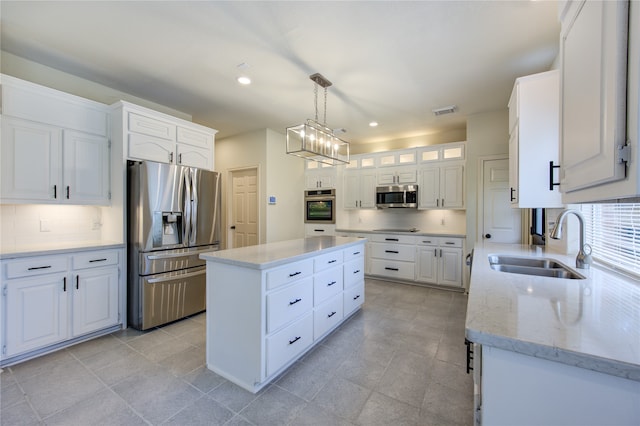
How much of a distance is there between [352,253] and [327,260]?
0.60 m

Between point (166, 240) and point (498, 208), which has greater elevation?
point (498, 208)

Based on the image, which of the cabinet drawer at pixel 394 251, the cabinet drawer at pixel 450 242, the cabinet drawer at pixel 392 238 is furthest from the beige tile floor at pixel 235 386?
the cabinet drawer at pixel 392 238

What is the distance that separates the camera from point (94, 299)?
2.64 meters

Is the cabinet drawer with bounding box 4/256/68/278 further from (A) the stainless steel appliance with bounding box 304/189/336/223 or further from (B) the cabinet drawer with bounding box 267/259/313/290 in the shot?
(A) the stainless steel appliance with bounding box 304/189/336/223

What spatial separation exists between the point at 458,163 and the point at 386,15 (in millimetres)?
2995

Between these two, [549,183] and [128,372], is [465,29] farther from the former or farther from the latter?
[128,372]

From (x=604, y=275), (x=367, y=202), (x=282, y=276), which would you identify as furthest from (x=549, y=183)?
(x=367, y=202)

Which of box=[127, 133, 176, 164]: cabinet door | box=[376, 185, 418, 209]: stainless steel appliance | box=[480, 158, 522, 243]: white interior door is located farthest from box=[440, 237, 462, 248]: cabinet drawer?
box=[127, 133, 176, 164]: cabinet door

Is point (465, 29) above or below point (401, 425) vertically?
above

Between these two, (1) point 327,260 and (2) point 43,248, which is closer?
(2) point 43,248

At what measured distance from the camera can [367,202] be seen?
5262mm

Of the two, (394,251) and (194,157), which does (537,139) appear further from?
(194,157)

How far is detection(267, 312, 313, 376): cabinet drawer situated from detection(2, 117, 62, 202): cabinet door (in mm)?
2606

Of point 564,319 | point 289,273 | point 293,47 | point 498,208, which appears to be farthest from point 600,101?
point 498,208
